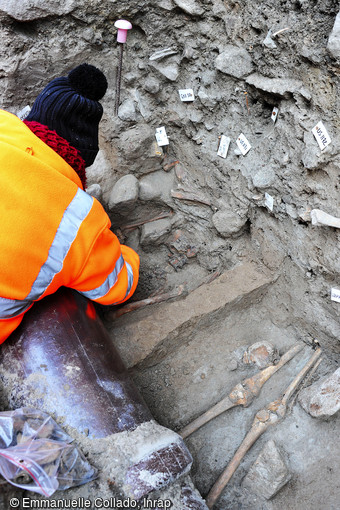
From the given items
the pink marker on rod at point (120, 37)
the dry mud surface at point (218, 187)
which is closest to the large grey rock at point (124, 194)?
the dry mud surface at point (218, 187)

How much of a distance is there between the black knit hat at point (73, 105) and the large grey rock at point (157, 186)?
1373mm

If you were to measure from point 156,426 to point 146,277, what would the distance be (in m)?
1.66

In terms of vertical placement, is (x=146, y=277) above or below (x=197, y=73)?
below

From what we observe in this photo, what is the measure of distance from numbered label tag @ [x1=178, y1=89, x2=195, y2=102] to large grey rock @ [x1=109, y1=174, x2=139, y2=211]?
29.7 inches

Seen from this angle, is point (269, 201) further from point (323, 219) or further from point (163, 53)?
point (163, 53)

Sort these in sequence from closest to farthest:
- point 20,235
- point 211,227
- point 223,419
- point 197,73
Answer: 1. point 20,235
2. point 223,419
3. point 197,73
4. point 211,227

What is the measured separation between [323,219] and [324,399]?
103 centimetres

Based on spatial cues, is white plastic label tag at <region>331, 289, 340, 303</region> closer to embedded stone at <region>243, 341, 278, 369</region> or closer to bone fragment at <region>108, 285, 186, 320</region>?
embedded stone at <region>243, 341, 278, 369</region>

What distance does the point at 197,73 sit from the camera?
10.1ft

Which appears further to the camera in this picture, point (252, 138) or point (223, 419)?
point (252, 138)

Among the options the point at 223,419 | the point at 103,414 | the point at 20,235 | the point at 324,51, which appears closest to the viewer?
the point at 20,235

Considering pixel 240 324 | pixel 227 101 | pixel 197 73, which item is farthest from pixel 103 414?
pixel 197 73

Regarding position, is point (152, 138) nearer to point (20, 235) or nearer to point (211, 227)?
point (211, 227)

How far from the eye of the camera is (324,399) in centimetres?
231
